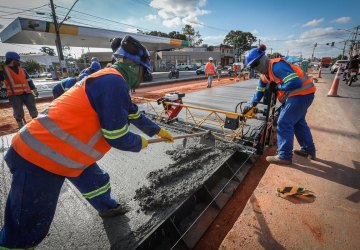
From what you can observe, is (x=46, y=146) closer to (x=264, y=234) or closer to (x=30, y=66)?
(x=264, y=234)

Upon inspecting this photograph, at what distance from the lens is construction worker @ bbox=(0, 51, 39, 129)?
4434 millimetres

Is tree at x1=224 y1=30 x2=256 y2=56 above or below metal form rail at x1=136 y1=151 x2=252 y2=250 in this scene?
above

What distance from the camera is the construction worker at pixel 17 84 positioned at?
4.43 meters

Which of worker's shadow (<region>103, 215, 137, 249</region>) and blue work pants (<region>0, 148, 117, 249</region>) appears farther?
worker's shadow (<region>103, 215, 137, 249</region>)

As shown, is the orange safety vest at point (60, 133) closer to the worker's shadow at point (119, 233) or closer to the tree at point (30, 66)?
the worker's shadow at point (119, 233)

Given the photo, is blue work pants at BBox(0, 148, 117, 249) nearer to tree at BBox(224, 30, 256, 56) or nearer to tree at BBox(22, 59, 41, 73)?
tree at BBox(22, 59, 41, 73)

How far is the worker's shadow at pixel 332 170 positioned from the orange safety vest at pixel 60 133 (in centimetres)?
301

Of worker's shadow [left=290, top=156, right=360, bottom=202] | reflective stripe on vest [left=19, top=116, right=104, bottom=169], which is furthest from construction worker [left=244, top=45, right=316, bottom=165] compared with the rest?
reflective stripe on vest [left=19, top=116, right=104, bottom=169]

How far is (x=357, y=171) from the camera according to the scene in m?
2.79

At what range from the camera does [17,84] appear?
182 inches

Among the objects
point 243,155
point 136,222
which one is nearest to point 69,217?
point 136,222

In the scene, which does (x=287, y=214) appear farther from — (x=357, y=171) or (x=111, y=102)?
(x=111, y=102)

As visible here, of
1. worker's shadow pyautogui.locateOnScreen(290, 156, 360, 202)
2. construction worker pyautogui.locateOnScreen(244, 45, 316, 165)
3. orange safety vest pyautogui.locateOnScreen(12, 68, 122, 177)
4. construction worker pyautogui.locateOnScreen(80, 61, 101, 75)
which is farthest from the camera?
construction worker pyautogui.locateOnScreen(80, 61, 101, 75)

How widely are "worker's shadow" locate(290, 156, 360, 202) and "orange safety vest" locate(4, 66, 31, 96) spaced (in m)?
6.16
